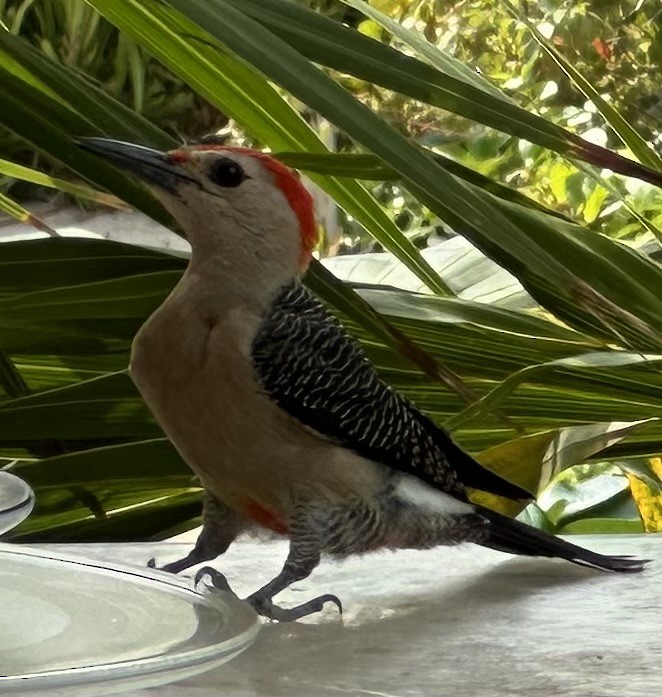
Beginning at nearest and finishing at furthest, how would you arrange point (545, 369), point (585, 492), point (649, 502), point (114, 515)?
point (545, 369)
point (114, 515)
point (649, 502)
point (585, 492)

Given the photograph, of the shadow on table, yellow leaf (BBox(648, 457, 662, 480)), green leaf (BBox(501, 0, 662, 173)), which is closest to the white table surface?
the shadow on table

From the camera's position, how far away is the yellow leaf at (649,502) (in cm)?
73

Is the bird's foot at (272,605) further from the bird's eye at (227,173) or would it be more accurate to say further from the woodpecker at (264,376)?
the bird's eye at (227,173)

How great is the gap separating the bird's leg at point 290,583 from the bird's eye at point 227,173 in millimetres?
139

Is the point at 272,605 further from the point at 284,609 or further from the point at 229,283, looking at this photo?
the point at 229,283

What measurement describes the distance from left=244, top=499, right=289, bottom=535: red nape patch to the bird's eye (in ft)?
0.40

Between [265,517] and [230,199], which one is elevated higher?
[230,199]

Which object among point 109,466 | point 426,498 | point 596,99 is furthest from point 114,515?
point 596,99

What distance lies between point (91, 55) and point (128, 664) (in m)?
0.47

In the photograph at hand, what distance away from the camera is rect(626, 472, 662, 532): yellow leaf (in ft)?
2.39

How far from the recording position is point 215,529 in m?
0.47

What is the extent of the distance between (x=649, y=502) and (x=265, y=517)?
38 centimetres

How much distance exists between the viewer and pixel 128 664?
349mm

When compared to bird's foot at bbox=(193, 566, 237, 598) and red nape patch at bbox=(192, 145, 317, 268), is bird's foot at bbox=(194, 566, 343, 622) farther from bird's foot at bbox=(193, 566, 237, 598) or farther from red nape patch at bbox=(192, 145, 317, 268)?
red nape patch at bbox=(192, 145, 317, 268)
